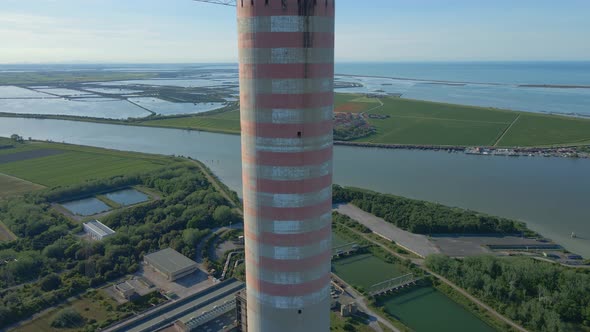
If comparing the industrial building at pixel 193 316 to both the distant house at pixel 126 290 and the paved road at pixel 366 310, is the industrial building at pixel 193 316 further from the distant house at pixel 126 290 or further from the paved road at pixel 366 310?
the paved road at pixel 366 310

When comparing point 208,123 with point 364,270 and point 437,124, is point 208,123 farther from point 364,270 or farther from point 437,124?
point 364,270

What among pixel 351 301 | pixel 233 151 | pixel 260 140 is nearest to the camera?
pixel 260 140

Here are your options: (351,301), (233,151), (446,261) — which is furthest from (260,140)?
(233,151)

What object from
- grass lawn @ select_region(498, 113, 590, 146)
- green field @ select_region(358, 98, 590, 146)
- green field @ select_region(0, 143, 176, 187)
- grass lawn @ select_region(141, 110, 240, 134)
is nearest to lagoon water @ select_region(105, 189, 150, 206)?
green field @ select_region(0, 143, 176, 187)

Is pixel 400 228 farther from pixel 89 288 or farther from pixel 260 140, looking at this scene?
pixel 260 140

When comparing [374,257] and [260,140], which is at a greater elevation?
[260,140]

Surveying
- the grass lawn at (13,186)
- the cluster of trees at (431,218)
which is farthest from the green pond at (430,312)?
the grass lawn at (13,186)

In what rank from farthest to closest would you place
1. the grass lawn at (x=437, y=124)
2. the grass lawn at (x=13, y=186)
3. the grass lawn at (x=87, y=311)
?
the grass lawn at (x=437, y=124), the grass lawn at (x=13, y=186), the grass lawn at (x=87, y=311)
